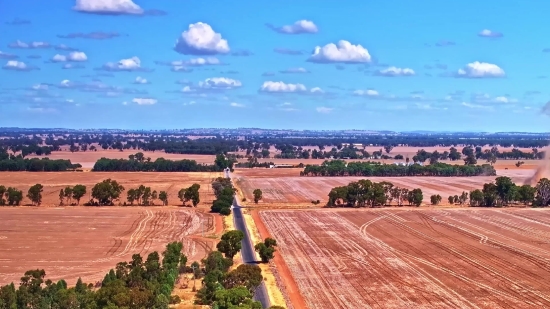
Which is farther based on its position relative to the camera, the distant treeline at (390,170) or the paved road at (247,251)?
the distant treeline at (390,170)

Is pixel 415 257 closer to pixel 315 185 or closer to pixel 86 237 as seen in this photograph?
pixel 86 237

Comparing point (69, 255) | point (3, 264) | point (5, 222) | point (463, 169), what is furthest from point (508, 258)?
point (463, 169)

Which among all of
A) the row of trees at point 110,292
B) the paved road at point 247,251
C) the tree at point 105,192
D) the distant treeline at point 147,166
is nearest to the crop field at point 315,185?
the paved road at point 247,251

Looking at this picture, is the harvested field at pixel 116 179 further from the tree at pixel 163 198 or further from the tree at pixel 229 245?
the tree at pixel 229 245

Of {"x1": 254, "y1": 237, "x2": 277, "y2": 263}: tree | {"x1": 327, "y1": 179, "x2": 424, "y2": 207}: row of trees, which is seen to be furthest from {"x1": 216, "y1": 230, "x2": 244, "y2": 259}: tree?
{"x1": 327, "y1": 179, "x2": 424, "y2": 207}: row of trees

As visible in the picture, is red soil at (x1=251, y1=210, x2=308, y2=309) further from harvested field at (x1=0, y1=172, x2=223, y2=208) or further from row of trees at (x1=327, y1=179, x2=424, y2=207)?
harvested field at (x1=0, y1=172, x2=223, y2=208)

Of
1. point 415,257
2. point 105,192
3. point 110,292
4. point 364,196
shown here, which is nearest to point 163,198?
point 105,192

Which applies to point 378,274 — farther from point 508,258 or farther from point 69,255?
point 69,255

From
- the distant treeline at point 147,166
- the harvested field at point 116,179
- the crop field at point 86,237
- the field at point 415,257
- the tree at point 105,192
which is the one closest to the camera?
the field at point 415,257
